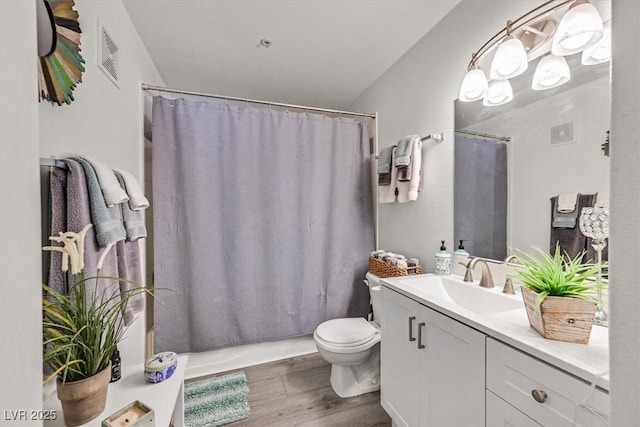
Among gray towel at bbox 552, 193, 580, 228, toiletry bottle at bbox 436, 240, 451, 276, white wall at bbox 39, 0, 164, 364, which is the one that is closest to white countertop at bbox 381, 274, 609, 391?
gray towel at bbox 552, 193, 580, 228

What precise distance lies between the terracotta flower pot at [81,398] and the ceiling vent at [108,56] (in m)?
1.31

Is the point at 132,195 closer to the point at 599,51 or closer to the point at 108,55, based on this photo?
the point at 108,55

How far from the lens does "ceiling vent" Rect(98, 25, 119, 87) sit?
3.93ft

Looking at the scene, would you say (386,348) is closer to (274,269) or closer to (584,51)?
(274,269)

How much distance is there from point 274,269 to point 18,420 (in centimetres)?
182

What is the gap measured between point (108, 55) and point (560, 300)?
2096 mm

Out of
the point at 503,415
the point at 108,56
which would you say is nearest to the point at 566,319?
the point at 503,415

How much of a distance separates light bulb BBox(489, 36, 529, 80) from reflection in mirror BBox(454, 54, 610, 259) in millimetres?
86

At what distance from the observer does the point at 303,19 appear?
61.8 inches

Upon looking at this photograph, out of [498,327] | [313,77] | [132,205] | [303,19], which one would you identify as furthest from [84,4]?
[498,327]

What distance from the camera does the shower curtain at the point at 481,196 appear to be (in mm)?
1290

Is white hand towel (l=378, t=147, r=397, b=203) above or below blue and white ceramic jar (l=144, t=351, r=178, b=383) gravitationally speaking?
above

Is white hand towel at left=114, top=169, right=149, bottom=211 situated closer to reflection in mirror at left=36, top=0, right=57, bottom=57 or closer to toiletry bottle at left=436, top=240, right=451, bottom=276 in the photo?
reflection in mirror at left=36, top=0, right=57, bottom=57

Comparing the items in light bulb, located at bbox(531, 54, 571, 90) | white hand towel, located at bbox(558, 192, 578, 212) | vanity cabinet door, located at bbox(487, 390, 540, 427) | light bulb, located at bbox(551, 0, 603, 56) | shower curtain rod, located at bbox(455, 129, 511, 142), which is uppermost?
light bulb, located at bbox(551, 0, 603, 56)
